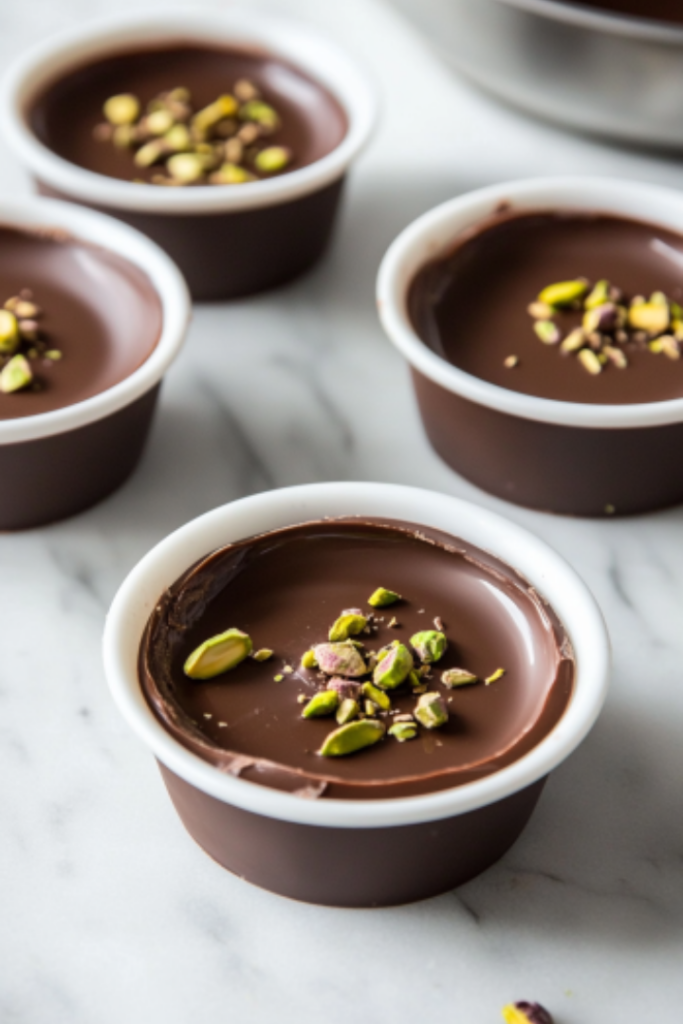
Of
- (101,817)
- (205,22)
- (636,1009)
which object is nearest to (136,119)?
(205,22)

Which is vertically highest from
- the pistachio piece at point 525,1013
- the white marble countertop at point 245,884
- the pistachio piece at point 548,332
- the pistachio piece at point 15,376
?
the pistachio piece at point 548,332

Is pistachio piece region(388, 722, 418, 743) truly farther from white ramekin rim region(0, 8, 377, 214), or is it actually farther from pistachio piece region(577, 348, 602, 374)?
white ramekin rim region(0, 8, 377, 214)

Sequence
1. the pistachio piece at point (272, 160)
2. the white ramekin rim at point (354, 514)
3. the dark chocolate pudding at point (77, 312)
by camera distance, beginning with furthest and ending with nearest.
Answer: the pistachio piece at point (272, 160) < the dark chocolate pudding at point (77, 312) < the white ramekin rim at point (354, 514)

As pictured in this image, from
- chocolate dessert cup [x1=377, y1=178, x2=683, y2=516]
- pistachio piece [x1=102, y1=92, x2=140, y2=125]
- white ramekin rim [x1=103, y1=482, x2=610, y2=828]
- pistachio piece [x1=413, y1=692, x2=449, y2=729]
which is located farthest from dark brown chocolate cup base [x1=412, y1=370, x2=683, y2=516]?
pistachio piece [x1=102, y1=92, x2=140, y2=125]

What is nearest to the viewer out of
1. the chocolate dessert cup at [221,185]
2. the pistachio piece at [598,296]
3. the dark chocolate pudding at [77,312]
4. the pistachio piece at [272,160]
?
the dark chocolate pudding at [77,312]

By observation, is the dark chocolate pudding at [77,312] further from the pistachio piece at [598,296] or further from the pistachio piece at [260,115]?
the pistachio piece at [598,296]

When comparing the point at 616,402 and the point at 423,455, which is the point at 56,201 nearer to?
the point at 423,455

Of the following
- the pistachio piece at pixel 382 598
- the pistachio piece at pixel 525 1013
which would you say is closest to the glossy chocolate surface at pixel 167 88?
the pistachio piece at pixel 382 598
